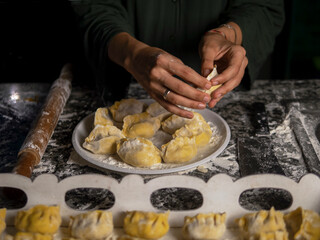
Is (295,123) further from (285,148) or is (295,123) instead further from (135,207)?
(135,207)

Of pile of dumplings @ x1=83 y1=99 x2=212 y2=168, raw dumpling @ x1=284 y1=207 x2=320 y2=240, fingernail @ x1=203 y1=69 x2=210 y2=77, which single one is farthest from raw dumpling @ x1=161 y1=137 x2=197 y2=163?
raw dumpling @ x1=284 y1=207 x2=320 y2=240

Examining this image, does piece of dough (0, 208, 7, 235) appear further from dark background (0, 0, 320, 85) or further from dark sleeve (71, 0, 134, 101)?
dark background (0, 0, 320, 85)

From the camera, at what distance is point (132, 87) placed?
165cm

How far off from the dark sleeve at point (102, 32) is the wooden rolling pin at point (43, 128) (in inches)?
6.2

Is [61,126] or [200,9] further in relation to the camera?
[200,9]

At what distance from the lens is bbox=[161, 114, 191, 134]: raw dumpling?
120cm

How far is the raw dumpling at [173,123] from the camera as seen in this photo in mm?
1198

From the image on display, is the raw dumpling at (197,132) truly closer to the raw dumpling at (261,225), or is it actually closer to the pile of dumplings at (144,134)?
the pile of dumplings at (144,134)

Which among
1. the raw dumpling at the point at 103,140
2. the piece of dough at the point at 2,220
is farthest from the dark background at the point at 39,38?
the piece of dough at the point at 2,220

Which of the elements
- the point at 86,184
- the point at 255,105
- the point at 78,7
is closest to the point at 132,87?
the point at 78,7

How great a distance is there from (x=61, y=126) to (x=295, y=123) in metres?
0.88

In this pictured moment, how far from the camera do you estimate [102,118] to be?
126 cm

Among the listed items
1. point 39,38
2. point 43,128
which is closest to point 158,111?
point 43,128

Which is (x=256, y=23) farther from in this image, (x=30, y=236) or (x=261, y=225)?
(x=30, y=236)
